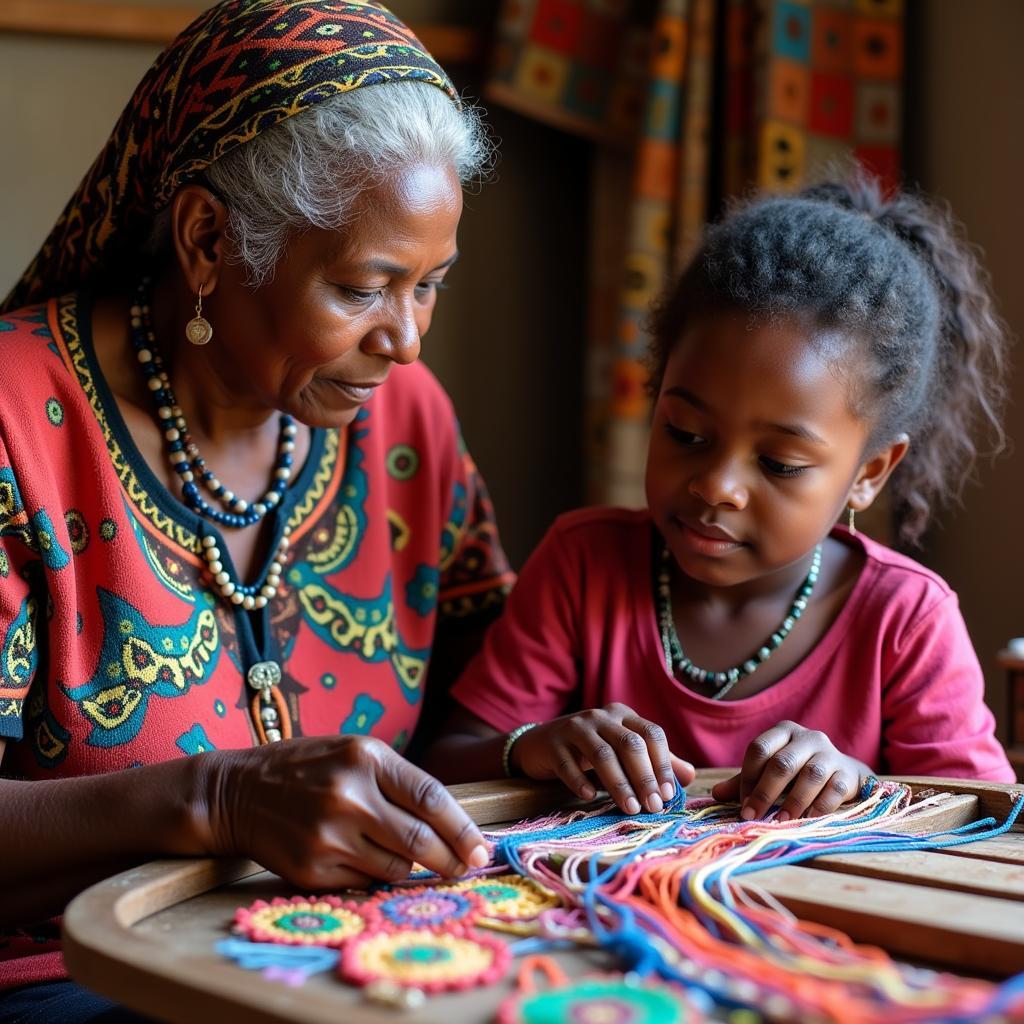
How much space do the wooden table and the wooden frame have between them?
2.13 m

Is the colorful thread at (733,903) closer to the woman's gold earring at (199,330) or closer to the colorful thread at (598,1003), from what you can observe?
the colorful thread at (598,1003)

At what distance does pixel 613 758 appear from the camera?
1.17 metres

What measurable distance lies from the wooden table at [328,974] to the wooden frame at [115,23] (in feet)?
6.98

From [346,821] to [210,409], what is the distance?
70 centimetres

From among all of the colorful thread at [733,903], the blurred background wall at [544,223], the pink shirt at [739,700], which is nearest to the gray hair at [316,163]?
the pink shirt at [739,700]

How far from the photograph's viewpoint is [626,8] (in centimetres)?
271

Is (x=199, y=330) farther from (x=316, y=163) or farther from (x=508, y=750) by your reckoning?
(x=508, y=750)

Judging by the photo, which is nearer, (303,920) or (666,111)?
(303,920)

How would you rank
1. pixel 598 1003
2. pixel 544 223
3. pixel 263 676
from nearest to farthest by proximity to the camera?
pixel 598 1003
pixel 263 676
pixel 544 223

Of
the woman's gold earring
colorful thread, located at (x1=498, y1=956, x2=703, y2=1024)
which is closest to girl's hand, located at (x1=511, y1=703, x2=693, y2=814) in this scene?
colorful thread, located at (x1=498, y1=956, x2=703, y2=1024)

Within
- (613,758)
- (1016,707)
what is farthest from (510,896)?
(1016,707)

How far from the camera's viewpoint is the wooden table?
69 centimetres

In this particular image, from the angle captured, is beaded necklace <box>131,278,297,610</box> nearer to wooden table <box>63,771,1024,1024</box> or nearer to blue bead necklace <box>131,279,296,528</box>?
blue bead necklace <box>131,279,296,528</box>

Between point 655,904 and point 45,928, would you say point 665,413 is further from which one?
point 45,928
